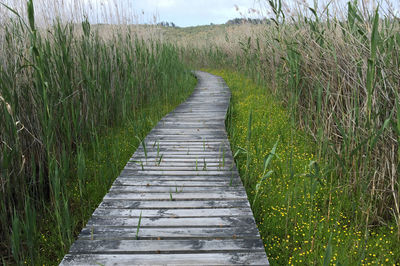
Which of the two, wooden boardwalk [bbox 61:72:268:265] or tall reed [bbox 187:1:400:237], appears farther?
tall reed [bbox 187:1:400:237]

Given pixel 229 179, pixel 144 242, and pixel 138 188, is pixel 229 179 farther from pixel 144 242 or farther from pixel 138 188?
pixel 144 242

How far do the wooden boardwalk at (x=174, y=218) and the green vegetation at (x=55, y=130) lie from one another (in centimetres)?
28

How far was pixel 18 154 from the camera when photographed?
7.11 ft

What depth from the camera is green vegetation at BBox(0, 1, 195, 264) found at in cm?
196

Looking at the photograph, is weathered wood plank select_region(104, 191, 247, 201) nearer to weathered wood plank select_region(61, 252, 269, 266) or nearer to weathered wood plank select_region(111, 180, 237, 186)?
weathered wood plank select_region(111, 180, 237, 186)

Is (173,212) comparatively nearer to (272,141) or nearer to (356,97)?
(356,97)

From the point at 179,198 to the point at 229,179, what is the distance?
52 cm

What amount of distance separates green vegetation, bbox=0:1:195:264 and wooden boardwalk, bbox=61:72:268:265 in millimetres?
281

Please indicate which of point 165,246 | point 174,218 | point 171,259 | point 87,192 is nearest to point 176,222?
point 174,218

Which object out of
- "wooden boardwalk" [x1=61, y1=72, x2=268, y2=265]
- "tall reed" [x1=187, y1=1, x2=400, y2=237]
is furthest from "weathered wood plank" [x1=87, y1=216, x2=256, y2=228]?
"tall reed" [x1=187, y1=1, x2=400, y2=237]

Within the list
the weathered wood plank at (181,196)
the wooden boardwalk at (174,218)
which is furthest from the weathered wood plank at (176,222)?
the weathered wood plank at (181,196)

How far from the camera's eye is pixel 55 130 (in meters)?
2.77

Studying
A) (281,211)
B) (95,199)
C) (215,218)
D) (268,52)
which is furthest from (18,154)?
(268,52)

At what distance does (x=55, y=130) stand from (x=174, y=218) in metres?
1.53
